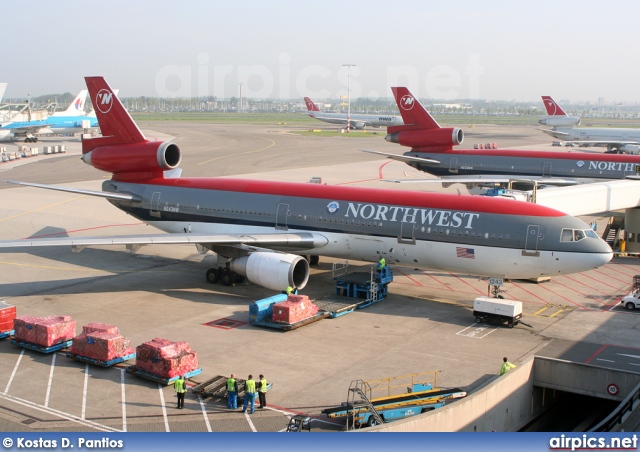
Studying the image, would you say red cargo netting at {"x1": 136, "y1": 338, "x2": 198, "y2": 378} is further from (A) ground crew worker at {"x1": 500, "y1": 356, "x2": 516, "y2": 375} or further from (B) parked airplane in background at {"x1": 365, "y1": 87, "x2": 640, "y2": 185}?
(B) parked airplane in background at {"x1": 365, "y1": 87, "x2": 640, "y2": 185}

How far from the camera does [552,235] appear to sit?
27391mm

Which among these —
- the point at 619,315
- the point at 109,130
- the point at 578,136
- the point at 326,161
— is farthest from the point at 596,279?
the point at 578,136

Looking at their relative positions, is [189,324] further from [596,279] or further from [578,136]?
[578,136]

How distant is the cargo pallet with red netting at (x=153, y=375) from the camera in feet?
68.1

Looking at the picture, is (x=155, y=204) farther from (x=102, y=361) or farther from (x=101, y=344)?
(x=102, y=361)

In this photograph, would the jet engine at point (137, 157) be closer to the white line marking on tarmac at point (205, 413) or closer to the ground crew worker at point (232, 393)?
the white line marking on tarmac at point (205, 413)

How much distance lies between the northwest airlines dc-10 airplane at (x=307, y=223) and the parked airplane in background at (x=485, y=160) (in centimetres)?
2198

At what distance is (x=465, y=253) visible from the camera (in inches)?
1124

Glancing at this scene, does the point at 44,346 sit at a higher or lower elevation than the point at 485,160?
lower

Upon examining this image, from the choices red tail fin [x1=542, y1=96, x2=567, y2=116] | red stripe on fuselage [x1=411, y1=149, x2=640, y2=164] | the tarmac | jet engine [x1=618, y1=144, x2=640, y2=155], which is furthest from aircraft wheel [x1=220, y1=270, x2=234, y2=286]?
red tail fin [x1=542, y1=96, x2=567, y2=116]

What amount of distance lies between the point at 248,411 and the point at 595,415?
42.9 feet

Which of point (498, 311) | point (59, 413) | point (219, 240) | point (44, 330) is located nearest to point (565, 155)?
point (498, 311)

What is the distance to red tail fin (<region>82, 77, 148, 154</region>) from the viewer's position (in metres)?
37.3

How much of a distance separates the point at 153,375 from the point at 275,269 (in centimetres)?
883
